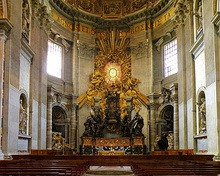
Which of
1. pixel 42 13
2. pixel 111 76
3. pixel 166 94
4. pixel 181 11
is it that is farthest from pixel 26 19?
pixel 111 76

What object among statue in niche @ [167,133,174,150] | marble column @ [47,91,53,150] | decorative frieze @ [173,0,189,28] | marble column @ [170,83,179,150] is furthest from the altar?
decorative frieze @ [173,0,189,28]

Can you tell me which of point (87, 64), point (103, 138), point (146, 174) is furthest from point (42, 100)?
point (146, 174)

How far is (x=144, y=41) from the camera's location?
24.1 m

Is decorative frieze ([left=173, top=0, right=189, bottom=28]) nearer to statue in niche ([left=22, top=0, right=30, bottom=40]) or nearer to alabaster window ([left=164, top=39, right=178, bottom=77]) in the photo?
alabaster window ([left=164, top=39, right=178, bottom=77])

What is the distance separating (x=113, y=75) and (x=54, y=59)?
4.25 m

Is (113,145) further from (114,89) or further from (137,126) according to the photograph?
(114,89)

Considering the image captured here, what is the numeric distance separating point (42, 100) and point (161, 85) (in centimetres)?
804

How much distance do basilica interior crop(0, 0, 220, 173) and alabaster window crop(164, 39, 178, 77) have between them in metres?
0.06

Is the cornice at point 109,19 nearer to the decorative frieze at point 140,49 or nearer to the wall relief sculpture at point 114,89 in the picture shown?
the wall relief sculpture at point 114,89

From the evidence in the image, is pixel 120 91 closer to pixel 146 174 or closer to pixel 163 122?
pixel 163 122

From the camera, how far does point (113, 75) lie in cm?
2475

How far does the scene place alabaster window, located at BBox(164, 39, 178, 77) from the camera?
22.2 metres

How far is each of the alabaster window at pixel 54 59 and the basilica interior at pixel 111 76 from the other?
64 mm

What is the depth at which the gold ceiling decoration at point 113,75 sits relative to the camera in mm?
23641
